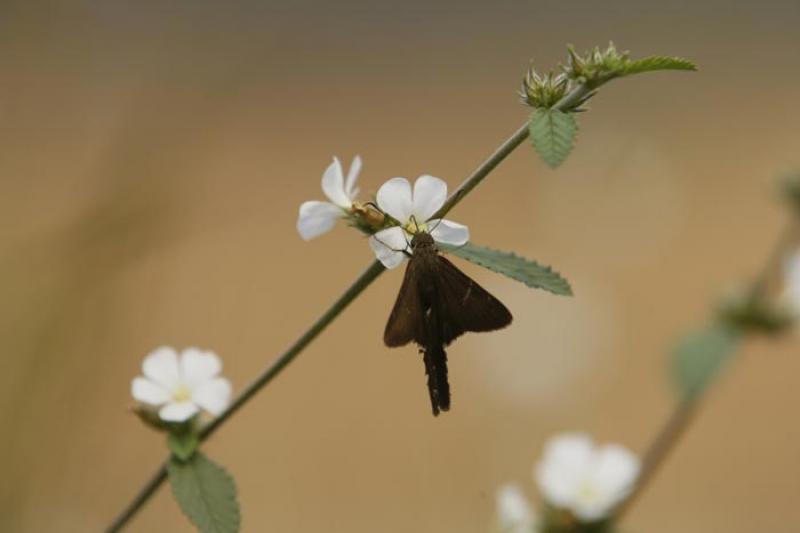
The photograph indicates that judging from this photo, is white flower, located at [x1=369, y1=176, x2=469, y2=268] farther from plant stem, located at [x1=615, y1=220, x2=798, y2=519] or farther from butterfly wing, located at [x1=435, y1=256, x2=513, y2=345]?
plant stem, located at [x1=615, y1=220, x2=798, y2=519]

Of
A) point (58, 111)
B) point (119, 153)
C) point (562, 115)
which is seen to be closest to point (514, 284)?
point (119, 153)

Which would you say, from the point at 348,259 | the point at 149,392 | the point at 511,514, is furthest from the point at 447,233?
the point at 348,259

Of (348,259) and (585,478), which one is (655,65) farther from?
(348,259)

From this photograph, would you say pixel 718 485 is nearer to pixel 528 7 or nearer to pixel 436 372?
pixel 436 372

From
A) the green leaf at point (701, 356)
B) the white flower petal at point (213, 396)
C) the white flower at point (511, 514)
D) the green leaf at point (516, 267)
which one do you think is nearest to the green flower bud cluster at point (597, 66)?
the green leaf at point (516, 267)

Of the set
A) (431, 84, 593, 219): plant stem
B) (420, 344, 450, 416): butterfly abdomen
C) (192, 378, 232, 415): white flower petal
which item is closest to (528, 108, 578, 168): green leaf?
(431, 84, 593, 219): plant stem

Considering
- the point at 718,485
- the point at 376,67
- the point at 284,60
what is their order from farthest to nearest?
the point at 376,67 < the point at 284,60 < the point at 718,485
